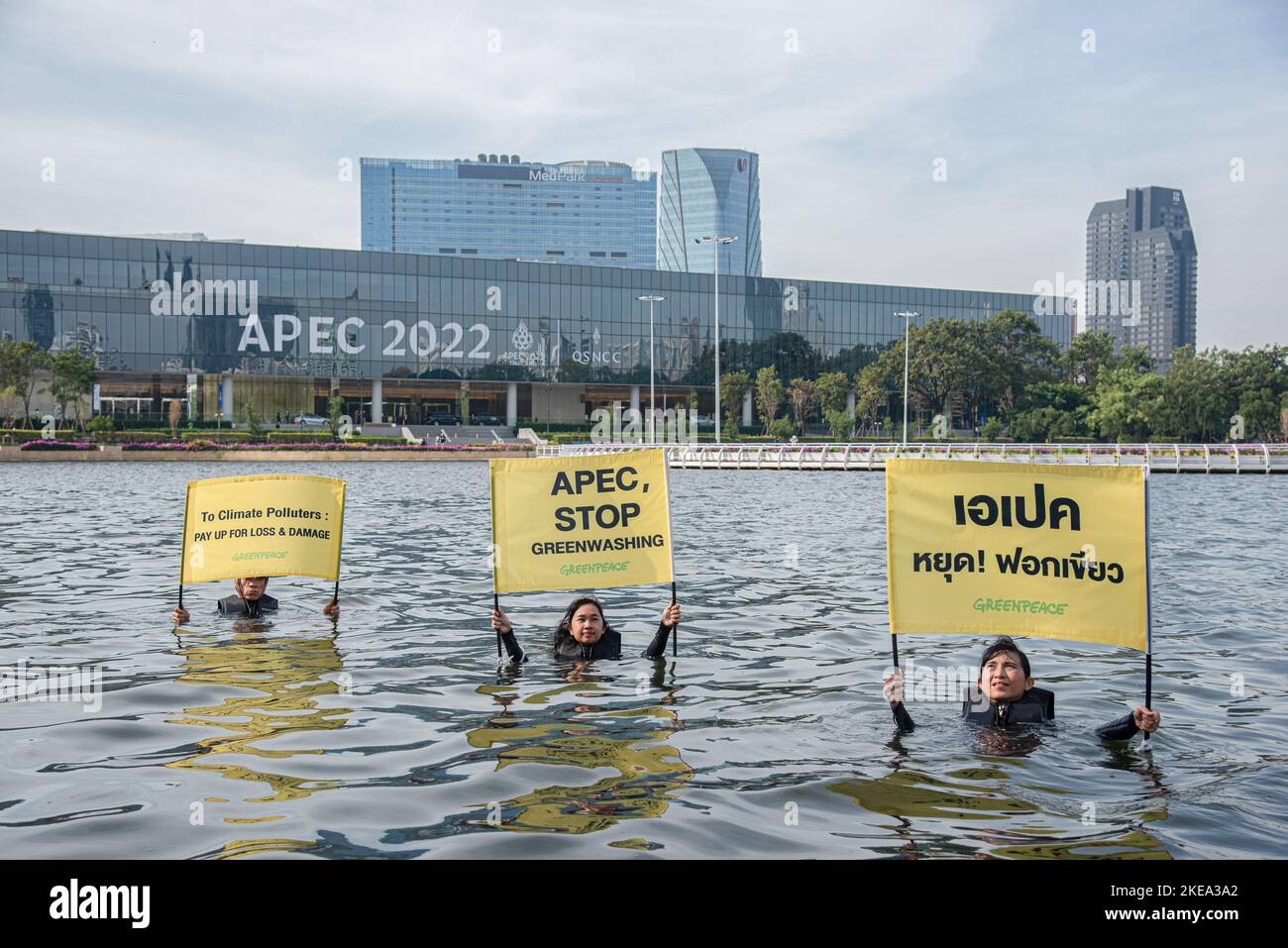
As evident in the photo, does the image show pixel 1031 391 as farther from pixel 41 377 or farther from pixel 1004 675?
pixel 1004 675

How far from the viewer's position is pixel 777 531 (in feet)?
79.7

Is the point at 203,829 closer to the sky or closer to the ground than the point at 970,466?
closer to the ground

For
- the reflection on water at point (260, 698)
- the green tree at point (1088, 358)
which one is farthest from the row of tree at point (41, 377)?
the green tree at point (1088, 358)

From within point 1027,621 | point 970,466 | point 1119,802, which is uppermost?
point 970,466

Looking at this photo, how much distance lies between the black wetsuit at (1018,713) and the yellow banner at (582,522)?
2425 mm

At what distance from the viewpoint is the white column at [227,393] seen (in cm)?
8638

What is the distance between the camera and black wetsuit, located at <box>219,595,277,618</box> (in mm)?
12711

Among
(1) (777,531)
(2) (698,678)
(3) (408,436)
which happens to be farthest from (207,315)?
(2) (698,678)

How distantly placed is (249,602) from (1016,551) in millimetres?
8394

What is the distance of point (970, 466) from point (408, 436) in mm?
79804

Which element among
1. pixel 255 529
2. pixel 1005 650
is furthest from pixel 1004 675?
pixel 255 529
